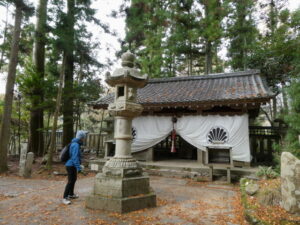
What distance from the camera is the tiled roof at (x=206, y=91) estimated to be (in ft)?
26.8

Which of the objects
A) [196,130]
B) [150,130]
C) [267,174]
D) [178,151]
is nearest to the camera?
[267,174]

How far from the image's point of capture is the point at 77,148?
5078 millimetres

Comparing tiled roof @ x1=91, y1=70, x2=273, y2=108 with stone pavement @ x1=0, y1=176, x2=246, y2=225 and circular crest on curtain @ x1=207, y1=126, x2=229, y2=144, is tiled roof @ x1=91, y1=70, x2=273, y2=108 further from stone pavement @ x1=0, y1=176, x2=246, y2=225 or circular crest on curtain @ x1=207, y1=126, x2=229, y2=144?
stone pavement @ x1=0, y1=176, x2=246, y2=225

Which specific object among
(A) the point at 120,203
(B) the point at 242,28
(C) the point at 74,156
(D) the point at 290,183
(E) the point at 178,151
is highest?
(B) the point at 242,28

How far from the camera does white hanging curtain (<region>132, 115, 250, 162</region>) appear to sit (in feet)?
27.8

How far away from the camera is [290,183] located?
12.3ft

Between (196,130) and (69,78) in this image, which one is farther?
(69,78)

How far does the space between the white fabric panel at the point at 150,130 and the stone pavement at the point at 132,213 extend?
114 inches

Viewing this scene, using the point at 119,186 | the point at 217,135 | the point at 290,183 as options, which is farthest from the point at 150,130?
the point at 290,183

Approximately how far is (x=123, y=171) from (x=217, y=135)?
5.39 metres

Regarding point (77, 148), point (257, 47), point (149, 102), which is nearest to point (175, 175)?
point (149, 102)

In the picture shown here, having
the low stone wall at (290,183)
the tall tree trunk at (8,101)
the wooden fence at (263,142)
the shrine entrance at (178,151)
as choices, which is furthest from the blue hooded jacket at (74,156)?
the wooden fence at (263,142)

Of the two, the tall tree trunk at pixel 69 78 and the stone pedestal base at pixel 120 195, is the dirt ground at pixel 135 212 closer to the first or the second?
the stone pedestal base at pixel 120 195

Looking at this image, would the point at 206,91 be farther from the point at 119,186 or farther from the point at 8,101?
the point at 8,101
